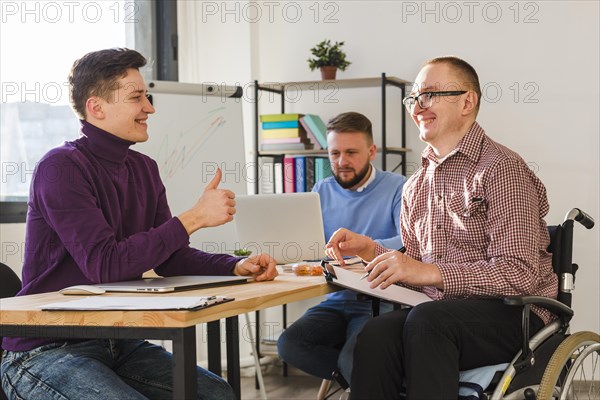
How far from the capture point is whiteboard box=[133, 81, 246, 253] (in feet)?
11.6

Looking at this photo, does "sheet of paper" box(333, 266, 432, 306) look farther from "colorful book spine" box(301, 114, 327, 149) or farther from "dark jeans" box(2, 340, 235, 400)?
"colorful book spine" box(301, 114, 327, 149)

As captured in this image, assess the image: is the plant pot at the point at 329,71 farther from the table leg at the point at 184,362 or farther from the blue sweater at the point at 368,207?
the table leg at the point at 184,362

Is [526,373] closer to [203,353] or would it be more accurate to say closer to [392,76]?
[392,76]

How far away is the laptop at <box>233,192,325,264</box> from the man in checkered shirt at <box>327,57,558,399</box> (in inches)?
23.0

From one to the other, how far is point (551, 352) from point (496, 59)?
7.50 ft

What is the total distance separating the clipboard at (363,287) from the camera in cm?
203

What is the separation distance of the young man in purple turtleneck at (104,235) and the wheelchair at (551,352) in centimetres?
63

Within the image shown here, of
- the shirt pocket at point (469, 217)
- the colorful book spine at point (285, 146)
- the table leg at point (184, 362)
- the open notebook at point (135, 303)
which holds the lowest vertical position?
the table leg at point (184, 362)

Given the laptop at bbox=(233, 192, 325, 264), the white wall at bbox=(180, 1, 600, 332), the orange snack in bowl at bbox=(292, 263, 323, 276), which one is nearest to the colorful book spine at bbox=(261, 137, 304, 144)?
the white wall at bbox=(180, 1, 600, 332)

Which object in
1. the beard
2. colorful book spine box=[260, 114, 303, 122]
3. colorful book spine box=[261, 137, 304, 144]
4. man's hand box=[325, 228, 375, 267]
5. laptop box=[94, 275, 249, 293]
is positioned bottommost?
laptop box=[94, 275, 249, 293]

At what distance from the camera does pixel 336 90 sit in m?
4.34

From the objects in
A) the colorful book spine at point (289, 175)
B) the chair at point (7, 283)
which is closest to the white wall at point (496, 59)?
the colorful book spine at point (289, 175)

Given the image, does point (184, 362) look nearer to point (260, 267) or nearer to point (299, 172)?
point (260, 267)

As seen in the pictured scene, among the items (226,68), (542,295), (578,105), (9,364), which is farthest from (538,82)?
(9,364)
